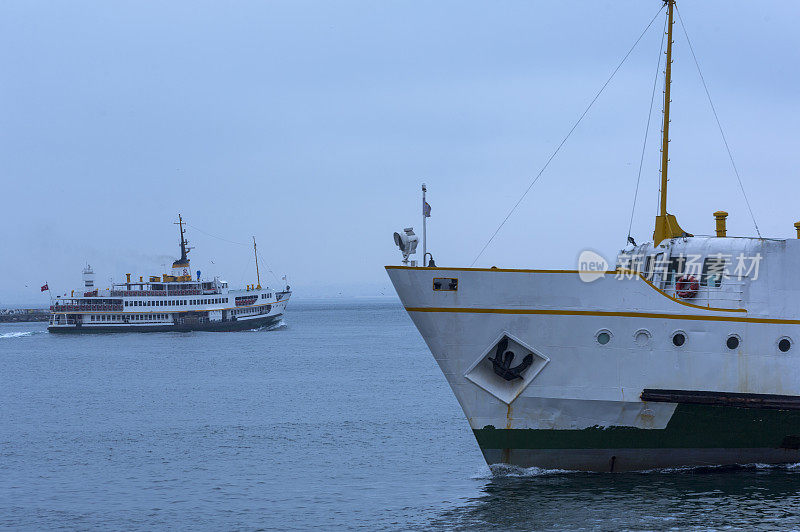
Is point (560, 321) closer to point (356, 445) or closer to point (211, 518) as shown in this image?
point (211, 518)

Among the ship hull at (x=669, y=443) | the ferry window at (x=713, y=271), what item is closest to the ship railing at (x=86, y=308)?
the ship hull at (x=669, y=443)

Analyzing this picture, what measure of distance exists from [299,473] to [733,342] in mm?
12601

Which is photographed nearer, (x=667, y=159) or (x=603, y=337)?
(x=603, y=337)

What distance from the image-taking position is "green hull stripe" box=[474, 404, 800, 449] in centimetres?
1962

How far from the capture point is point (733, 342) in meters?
19.3

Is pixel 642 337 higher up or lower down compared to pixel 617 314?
lower down

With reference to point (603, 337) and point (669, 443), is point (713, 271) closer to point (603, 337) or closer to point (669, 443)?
point (603, 337)

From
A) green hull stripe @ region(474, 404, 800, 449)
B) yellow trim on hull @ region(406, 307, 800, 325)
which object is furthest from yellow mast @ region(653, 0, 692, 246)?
green hull stripe @ region(474, 404, 800, 449)

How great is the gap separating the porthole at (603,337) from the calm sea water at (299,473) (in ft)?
11.2

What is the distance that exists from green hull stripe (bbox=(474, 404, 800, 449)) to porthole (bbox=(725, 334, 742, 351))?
1438 mm

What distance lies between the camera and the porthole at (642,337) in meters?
19.3

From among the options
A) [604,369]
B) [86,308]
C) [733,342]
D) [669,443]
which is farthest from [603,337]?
[86,308]

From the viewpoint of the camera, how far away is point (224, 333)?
107500 mm

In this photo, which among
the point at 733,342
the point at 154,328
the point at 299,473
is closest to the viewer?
the point at 733,342
